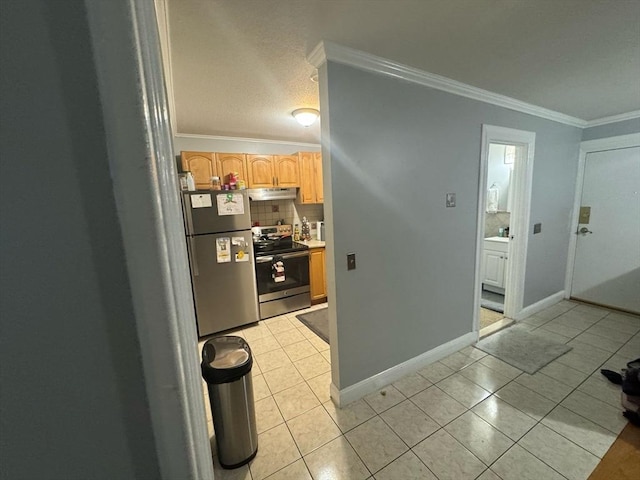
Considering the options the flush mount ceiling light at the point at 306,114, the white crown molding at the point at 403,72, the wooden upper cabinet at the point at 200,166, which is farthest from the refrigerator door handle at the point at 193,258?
the white crown molding at the point at 403,72

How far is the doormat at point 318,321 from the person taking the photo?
2.89 metres

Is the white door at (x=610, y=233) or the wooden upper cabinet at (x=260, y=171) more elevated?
the wooden upper cabinet at (x=260, y=171)

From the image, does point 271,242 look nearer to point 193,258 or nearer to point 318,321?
point 193,258

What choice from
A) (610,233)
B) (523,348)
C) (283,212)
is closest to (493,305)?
(523,348)

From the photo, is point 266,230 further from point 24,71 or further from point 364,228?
point 24,71

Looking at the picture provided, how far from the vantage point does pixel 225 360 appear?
1.50 metres

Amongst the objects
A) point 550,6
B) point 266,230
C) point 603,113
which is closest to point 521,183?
point 603,113

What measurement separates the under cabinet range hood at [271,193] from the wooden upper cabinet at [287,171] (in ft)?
0.28

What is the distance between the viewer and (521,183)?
2.78 m

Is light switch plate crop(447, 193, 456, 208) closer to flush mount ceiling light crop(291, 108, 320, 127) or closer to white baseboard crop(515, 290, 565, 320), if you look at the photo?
flush mount ceiling light crop(291, 108, 320, 127)

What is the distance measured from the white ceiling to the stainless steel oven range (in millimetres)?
1701

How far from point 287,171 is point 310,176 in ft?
1.18

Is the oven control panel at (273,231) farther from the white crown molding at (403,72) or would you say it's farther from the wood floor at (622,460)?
the wood floor at (622,460)

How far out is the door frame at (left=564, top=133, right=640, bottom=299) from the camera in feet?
9.73
